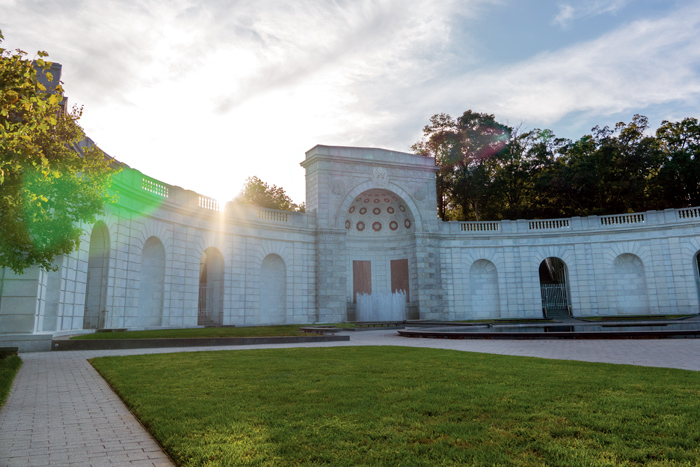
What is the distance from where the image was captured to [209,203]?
33969 mm

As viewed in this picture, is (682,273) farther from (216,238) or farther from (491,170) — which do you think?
(216,238)

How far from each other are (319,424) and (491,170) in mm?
52950

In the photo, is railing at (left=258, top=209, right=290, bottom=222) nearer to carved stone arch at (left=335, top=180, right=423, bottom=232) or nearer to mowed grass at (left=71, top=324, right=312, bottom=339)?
carved stone arch at (left=335, top=180, right=423, bottom=232)

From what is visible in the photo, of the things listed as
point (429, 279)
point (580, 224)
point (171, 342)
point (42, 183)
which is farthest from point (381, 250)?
point (42, 183)

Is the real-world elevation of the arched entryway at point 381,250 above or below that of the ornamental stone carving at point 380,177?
below

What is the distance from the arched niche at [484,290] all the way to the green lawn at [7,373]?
35973mm

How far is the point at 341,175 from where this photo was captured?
41.4 m

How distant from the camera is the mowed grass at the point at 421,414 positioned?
4938 mm

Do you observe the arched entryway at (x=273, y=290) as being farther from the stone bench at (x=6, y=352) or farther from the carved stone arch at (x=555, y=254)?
the stone bench at (x=6, y=352)

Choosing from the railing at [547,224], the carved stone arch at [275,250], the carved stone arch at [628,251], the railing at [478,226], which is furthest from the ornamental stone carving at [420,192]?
the carved stone arch at [628,251]

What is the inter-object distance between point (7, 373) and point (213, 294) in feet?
78.7

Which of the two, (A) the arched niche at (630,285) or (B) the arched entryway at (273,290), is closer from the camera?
(B) the arched entryway at (273,290)

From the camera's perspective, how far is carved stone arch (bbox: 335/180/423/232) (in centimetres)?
4109

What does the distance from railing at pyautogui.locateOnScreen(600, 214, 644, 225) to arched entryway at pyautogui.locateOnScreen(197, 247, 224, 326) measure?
32218 mm
